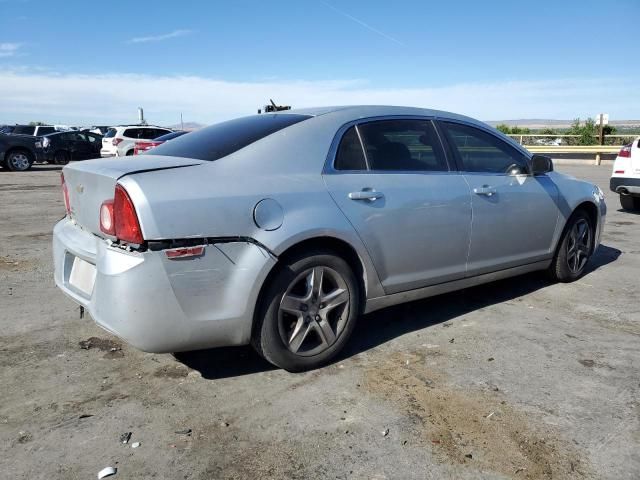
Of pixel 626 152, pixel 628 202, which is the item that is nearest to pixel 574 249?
pixel 626 152

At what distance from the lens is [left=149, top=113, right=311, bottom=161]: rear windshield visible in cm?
330

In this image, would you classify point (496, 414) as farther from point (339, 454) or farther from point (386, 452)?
point (339, 454)

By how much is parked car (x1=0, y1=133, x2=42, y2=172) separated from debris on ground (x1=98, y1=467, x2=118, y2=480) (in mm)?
18903

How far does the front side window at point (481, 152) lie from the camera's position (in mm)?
4203

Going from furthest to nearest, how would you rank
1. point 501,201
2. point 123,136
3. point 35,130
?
point 35,130, point 123,136, point 501,201

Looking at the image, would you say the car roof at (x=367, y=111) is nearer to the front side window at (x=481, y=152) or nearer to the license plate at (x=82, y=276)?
the front side window at (x=481, y=152)

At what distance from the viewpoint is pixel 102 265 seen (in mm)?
2840

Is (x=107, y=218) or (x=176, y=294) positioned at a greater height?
(x=107, y=218)

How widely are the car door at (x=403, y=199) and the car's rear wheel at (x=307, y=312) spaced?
289 millimetres

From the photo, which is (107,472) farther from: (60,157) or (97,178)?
(60,157)

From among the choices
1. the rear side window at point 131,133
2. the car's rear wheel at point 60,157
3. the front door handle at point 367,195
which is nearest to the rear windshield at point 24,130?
the car's rear wheel at point 60,157

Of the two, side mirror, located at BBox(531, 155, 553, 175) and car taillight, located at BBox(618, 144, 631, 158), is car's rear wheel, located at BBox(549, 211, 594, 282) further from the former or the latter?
car taillight, located at BBox(618, 144, 631, 158)

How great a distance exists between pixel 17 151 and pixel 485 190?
61.0ft

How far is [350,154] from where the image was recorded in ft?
11.7
